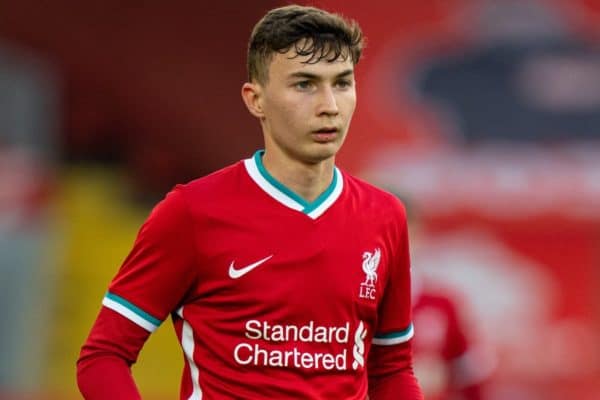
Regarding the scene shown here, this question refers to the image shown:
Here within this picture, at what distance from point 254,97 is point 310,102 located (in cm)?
18

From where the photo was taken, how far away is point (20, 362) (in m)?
8.60

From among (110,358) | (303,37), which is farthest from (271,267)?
(303,37)

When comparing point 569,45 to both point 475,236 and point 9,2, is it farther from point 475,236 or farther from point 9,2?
point 9,2

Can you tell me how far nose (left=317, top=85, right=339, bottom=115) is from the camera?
136 inches

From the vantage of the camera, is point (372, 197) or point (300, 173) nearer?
point (300, 173)

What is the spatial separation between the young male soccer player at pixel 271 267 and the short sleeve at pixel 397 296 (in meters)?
0.10

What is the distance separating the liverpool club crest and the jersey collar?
148mm

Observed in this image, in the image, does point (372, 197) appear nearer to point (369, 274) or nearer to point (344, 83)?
point (369, 274)

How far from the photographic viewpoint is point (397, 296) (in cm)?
376

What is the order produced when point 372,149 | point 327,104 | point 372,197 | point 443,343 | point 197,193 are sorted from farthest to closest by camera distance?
point 372,149, point 443,343, point 372,197, point 197,193, point 327,104

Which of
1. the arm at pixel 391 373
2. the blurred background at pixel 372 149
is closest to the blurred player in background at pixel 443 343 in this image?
the arm at pixel 391 373

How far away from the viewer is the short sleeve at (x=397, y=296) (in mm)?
3742

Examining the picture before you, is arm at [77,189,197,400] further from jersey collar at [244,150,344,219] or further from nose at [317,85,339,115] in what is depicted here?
nose at [317,85,339,115]

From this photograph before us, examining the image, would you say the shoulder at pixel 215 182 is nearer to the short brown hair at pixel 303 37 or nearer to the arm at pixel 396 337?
the short brown hair at pixel 303 37
